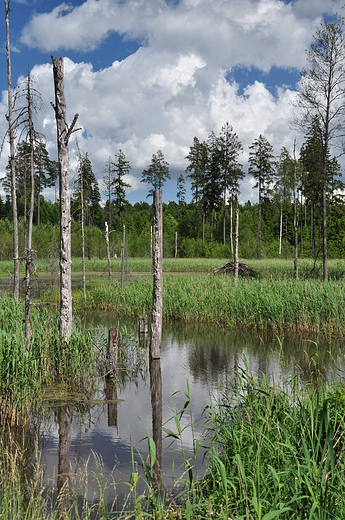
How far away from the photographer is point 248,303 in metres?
14.1

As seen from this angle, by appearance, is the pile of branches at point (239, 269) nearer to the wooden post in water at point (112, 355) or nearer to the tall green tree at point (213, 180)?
the wooden post in water at point (112, 355)

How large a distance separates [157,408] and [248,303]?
7288mm

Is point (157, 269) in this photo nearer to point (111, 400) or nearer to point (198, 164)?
point (111, 400)

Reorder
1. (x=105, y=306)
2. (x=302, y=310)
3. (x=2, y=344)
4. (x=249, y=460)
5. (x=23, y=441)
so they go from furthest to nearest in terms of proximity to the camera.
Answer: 1. (x=105, y=306)
2. (x=302, y=310)
3. (x=2, y=344)
4. (x=23, y=441)
5. (x=249, y=460)

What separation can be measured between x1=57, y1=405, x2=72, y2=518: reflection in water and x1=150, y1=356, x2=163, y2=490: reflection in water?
0.88 metres

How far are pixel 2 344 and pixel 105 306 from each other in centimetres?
1111

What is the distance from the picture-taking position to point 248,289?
15.0 m

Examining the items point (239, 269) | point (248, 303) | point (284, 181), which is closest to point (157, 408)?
point (248, 303)

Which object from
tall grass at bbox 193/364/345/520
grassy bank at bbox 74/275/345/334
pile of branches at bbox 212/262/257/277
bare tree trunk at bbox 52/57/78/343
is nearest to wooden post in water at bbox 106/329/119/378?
bare tree trunk at bbox 52/57/78/343

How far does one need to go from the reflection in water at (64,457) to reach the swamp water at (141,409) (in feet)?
0.04

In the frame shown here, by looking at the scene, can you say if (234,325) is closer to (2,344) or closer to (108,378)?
(108,378)

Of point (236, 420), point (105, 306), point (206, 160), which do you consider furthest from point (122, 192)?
point (236, 420)

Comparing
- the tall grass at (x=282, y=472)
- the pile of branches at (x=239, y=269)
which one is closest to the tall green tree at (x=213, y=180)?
the pile of branches at (x=239, y=269)

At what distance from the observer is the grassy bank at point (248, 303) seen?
42.9ft
